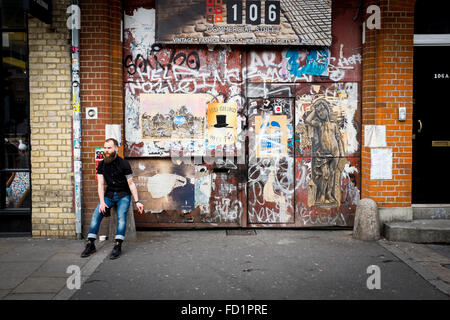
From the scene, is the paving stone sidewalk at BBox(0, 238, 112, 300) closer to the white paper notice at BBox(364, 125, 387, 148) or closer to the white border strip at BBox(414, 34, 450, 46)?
the white paper notice at BBox(364, 125, 387, 148)

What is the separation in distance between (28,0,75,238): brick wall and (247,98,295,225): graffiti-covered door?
3089 mm

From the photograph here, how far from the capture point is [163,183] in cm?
702

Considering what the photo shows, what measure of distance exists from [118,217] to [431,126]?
5.53m

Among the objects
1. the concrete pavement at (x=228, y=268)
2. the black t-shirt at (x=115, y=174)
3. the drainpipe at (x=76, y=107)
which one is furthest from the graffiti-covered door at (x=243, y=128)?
the black t-shirt at (x=115, y=174)

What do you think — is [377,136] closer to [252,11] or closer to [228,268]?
[252,11]

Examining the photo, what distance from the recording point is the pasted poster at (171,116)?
694cm

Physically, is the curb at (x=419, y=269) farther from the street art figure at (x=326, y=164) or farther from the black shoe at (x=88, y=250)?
the black shoe at (x=88, y=250)

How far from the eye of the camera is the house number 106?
6781mm

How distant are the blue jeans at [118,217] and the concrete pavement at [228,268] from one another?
33 cm

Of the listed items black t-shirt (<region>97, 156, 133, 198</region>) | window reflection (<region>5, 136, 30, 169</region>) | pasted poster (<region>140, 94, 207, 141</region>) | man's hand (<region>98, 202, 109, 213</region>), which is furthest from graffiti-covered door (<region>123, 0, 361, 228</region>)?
window reflection (<region>5, 136, 30, 169</region>)

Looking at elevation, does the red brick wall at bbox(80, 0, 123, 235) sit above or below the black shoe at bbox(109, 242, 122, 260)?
above

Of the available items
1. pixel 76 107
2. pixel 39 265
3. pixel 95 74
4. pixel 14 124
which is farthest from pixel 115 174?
pixel 14 124

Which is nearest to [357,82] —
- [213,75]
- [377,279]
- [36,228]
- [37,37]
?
[213,75]
